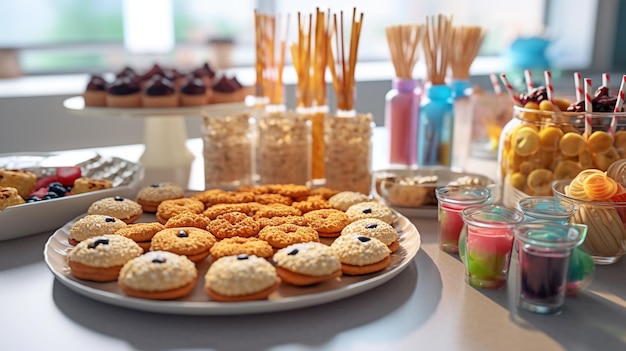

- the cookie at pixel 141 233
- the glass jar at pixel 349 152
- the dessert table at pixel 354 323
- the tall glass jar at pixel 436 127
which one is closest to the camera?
the dessert table at pixel 354 323

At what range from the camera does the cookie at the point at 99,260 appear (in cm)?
86

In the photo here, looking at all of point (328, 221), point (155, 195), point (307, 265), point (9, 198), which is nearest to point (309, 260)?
point (307, 265)

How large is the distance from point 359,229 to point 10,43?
101 inches

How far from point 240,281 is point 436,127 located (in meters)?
0.83

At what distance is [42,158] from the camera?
1.37 metres

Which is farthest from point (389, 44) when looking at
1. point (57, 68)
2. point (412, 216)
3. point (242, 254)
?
point (57, 68)

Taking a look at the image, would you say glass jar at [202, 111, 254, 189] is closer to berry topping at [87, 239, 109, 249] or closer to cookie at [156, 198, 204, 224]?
cookie at [156, 198, 204, 224]

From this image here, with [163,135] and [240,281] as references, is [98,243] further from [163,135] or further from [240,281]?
[163,135]

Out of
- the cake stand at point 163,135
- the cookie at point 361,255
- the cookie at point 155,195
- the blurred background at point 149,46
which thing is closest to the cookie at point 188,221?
the cookie at point 155,195

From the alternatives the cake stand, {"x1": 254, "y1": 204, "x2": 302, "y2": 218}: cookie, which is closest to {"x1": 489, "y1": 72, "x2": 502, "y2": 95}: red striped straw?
the cake stand

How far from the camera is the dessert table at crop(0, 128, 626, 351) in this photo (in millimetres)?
751

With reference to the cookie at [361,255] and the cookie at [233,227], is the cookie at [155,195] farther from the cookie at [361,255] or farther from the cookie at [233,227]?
the cookie at [361,255]

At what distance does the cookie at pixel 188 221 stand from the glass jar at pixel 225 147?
342mm

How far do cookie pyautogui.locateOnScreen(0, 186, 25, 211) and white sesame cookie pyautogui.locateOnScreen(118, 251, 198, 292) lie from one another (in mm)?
340
